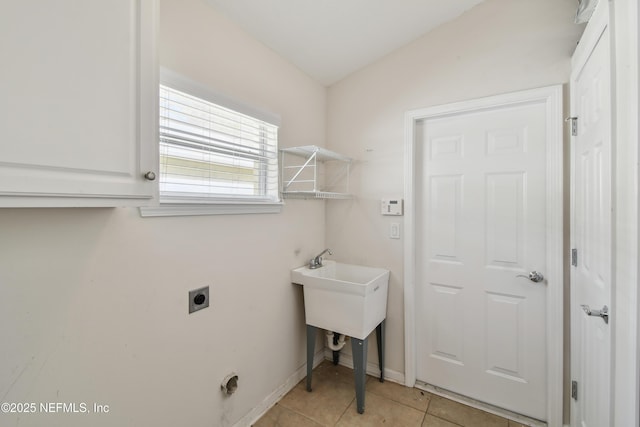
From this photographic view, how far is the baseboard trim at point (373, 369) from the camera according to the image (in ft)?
6.98

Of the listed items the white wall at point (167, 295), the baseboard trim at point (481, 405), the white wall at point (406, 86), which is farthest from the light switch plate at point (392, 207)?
the baseboard trim at point (481, 405)

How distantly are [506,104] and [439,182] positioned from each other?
606mm

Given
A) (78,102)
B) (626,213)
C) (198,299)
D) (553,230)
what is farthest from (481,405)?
(78,102)

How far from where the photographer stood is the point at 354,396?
77.3 inches

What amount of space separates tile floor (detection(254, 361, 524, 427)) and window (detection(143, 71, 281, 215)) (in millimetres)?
1309

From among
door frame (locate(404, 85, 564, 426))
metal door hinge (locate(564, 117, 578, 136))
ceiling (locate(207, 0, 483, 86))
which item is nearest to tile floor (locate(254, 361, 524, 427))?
door frame (locate(404, 85, 564, 426))

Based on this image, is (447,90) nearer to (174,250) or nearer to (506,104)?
(506,104)

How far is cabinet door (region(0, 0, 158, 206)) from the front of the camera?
→ 25.5 inches

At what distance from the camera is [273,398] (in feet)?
6.16

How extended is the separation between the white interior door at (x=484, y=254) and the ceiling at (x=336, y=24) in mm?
643

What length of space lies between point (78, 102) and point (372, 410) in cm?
216

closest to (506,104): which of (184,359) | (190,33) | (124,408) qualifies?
(190,33)

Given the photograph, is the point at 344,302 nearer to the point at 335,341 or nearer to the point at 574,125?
the point at 335,341

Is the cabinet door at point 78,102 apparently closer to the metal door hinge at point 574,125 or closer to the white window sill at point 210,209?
the white window sill at point 210,209
